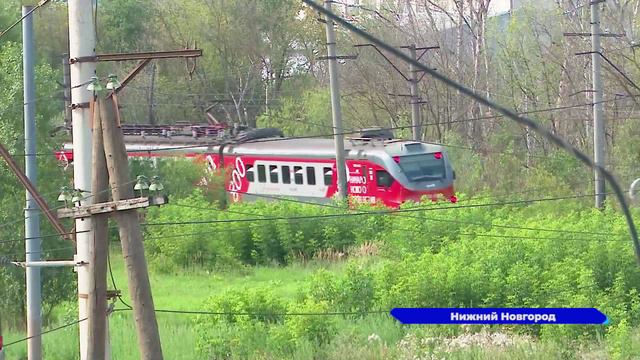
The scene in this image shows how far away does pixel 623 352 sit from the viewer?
18.4 meters

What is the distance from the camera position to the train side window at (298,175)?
33469 mm

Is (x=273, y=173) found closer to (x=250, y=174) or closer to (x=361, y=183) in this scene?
(x=250, y=174)

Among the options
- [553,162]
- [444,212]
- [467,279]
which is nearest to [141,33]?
[553,162]

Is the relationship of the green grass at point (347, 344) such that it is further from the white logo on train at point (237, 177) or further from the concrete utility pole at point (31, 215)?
the white logo on train at point (237, 177)

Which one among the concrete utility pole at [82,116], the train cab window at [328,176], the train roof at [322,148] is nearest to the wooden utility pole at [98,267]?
the concrete utility pole at [82,116]

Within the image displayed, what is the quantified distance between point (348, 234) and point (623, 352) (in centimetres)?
1505

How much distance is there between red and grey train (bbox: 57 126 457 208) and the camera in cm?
3172

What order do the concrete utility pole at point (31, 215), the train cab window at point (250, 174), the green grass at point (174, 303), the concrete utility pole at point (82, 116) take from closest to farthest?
the concrete utility pole at point (82, 116), the concrete utility pole at point (31, 215), the green grass at point (174, 303), the train cab window at point (250, 174)

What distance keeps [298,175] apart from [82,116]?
68.2 ft

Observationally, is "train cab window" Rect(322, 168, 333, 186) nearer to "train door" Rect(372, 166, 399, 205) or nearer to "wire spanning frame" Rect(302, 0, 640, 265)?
"train door" Rect(372, 166, 399, 205)

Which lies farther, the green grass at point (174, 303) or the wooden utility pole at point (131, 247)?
the green grass at point (174, 303)

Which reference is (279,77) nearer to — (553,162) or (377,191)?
(553,162)

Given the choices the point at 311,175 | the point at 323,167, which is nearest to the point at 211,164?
the point at 311,175

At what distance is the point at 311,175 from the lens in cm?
3359
